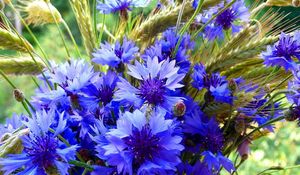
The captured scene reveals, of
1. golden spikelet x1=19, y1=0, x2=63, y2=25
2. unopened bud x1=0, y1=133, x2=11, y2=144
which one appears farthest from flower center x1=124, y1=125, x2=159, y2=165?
golden spikelet x1=19, y1=0, x2=63, y2=25

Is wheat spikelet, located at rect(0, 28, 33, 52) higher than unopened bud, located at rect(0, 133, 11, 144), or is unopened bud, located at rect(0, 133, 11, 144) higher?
wheat spikelet, located at rect(0, 28, 33, 52)

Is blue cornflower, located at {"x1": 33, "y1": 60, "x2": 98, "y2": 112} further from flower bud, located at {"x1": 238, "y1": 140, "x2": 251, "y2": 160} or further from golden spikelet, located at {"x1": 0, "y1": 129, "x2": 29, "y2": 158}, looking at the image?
flower bud, located at {"x1": 238, "y1": 140, "x2": 251, "y2": 160}

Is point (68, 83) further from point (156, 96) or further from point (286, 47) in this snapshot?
point (286, 47)

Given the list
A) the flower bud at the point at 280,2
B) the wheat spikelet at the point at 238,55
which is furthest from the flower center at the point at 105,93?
the flower bud at the point at 280,2

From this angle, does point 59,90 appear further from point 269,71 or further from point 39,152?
point 269,71

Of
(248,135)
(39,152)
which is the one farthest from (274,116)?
(39,152)
